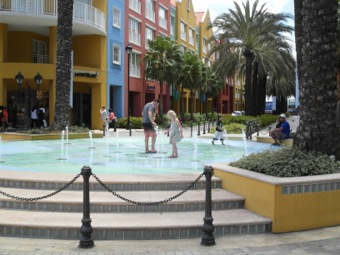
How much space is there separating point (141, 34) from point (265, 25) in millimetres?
14963

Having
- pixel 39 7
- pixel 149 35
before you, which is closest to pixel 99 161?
pixel 39 7

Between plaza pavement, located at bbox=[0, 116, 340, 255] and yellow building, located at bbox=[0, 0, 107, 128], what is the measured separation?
24.8m

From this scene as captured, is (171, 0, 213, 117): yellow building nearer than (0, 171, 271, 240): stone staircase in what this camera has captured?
No

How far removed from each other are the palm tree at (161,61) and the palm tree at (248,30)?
8.77 m

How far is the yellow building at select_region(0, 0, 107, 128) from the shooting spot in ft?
97.0

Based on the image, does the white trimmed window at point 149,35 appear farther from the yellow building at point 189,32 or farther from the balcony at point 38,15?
the balcony at point 38,15

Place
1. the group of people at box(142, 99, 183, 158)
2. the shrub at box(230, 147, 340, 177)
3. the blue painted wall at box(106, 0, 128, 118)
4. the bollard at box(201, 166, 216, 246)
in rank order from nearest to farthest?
the bollard at box(201, 166, 216, 246), the shrub at box(230, 147, 340, 177), the group of people at box(142, 99, 183, 158), the blue painted wall at box(106, 0, 128, 118)

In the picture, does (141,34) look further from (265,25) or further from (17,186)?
(17,186)

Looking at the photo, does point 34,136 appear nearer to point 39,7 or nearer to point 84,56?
point 39,7

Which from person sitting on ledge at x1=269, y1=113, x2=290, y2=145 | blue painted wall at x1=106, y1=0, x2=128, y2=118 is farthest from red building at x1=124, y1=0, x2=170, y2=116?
person sitting on ledge at x1=269, y1=113, x2=290, y2=145

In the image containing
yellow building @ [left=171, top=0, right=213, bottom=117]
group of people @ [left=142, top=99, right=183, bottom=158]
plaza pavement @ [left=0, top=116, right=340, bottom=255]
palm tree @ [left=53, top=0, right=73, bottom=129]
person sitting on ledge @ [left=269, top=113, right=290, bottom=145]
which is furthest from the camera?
yellow building @ [left=171, top=0, right=213, bottom=117]

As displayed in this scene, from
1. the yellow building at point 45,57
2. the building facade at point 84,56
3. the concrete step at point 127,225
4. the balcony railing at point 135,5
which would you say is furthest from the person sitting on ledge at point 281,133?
the balcony railing at point 135,5

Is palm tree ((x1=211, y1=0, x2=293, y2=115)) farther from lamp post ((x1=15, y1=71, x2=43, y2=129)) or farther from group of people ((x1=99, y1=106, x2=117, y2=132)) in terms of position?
lamp post ((x1=15, y1=71, x2=43, y2=129))

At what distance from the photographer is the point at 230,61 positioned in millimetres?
34781
